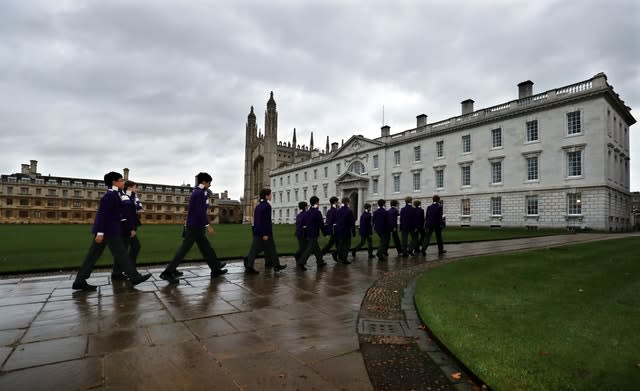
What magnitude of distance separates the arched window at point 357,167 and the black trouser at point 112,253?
43.7 meters

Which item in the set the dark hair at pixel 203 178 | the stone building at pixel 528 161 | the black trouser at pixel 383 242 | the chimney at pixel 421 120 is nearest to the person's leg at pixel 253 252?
the dark hair at pixel 203 178

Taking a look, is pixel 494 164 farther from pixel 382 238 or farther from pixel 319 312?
pixel 319 312

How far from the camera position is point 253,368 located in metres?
2.77

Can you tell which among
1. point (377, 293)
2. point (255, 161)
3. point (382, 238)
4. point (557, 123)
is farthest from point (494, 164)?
point (255, 161)

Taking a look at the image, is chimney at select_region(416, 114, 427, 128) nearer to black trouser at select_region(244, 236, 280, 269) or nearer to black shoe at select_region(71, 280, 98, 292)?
black trouser at select_region(244, 236, 280, 269)

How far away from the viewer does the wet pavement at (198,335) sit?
2.59m

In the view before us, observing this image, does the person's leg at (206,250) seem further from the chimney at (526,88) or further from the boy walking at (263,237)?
the chimney at (526,88)

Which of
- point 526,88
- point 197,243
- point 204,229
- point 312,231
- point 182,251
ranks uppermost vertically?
point 526,88

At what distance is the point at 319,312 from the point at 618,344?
311 centimetres

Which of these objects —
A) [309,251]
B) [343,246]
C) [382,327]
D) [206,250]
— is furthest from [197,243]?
[382,327]

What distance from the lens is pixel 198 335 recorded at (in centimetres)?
351

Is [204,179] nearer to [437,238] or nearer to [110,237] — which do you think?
[110,237]

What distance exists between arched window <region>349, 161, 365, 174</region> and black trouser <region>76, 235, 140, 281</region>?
4365cm

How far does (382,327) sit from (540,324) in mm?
1726
